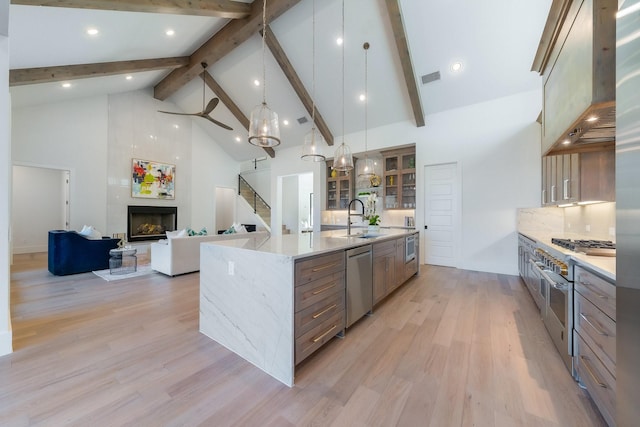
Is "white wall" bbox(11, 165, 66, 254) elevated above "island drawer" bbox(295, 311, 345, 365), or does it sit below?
above

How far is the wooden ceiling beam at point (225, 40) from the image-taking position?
175 inches

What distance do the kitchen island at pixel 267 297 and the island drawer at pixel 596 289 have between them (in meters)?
1.69

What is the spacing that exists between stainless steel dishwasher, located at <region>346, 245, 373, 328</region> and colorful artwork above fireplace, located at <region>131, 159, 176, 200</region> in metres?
7.70

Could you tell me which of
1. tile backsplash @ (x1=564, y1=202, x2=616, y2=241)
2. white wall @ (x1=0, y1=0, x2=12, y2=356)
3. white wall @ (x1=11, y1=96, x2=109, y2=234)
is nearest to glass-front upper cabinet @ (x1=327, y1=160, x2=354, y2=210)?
tile backsplash @ (x1=564, y1=202, x2=616, y2=241)

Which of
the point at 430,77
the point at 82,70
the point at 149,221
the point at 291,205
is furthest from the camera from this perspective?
the point at 291,205

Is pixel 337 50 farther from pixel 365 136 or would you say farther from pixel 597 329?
pixel 597 329

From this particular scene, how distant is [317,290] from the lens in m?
A: 2.05

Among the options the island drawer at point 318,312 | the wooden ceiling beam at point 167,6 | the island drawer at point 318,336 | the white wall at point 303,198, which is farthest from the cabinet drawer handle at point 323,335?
the white wall at point 303,198

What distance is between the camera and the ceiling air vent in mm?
4930

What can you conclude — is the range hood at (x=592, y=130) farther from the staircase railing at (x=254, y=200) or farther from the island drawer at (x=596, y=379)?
the staircase railing at (x=254, y=200)

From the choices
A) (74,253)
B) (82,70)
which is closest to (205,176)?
(82,70)

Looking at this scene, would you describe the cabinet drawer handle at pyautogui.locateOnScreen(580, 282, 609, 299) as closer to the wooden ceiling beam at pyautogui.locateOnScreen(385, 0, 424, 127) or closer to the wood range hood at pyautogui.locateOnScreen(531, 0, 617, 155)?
the wood range hood at pyautogui.locateOnScreen(531, 0, 617, 155)

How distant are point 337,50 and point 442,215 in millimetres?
4226

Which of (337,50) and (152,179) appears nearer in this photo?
(337,50)
